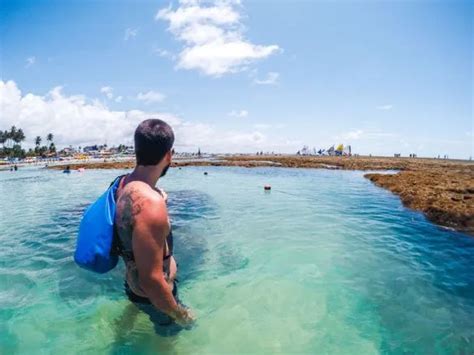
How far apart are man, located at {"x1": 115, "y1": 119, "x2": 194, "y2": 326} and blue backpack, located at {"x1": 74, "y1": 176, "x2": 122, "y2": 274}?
0.08 meters

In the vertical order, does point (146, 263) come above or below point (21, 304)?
above

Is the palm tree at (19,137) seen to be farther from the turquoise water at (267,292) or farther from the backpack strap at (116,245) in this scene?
the backpack strap at (116,245)

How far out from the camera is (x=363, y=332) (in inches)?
210

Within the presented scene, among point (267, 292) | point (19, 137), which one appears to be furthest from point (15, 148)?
point (267, 292)

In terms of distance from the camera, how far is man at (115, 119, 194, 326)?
2701 mm

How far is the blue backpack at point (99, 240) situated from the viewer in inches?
115

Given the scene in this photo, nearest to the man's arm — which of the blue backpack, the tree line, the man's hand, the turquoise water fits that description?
the blue backpack

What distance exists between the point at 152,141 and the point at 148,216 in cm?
73

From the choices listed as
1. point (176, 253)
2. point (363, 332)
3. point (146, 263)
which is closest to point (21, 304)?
point (176, 253)

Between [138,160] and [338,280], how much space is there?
6.37m

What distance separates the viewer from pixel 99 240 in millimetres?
2941

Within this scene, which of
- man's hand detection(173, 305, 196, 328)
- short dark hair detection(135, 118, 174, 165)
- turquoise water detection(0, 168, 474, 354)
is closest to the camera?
short dark hair detection(135, 118, 174, 165)

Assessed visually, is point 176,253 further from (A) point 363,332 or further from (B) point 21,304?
(A) point 363,332

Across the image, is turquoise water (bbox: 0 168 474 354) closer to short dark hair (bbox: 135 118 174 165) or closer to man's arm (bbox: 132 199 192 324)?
man's arm (bbox: 132 199 192 324)
